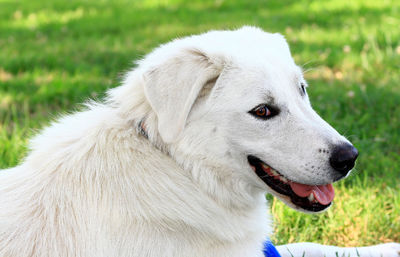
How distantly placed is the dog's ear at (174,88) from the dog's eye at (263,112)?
0.30 m

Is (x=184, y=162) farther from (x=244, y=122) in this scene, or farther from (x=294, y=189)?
(x=294, y=189)

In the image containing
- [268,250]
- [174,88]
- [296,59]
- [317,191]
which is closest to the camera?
[174,88]

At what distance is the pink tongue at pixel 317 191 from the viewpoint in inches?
112

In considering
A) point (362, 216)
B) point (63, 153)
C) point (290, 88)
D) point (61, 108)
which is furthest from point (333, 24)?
point (63, 153)

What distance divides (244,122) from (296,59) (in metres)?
4.41

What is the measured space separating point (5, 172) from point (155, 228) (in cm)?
94

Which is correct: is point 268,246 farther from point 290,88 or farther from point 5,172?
point 5,172

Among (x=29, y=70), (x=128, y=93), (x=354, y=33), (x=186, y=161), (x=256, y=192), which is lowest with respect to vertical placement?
(x=29, y=70)

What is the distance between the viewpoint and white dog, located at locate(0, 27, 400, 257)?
2.54 metres

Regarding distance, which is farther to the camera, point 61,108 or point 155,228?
point 61,108

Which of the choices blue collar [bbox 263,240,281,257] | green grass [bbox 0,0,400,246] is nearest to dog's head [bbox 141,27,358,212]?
blue collar [bbox 263,240,281,257]

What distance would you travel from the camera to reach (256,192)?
9.59ft

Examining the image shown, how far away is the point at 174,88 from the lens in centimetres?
263

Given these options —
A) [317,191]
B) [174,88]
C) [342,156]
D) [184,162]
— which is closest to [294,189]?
[317,191]
